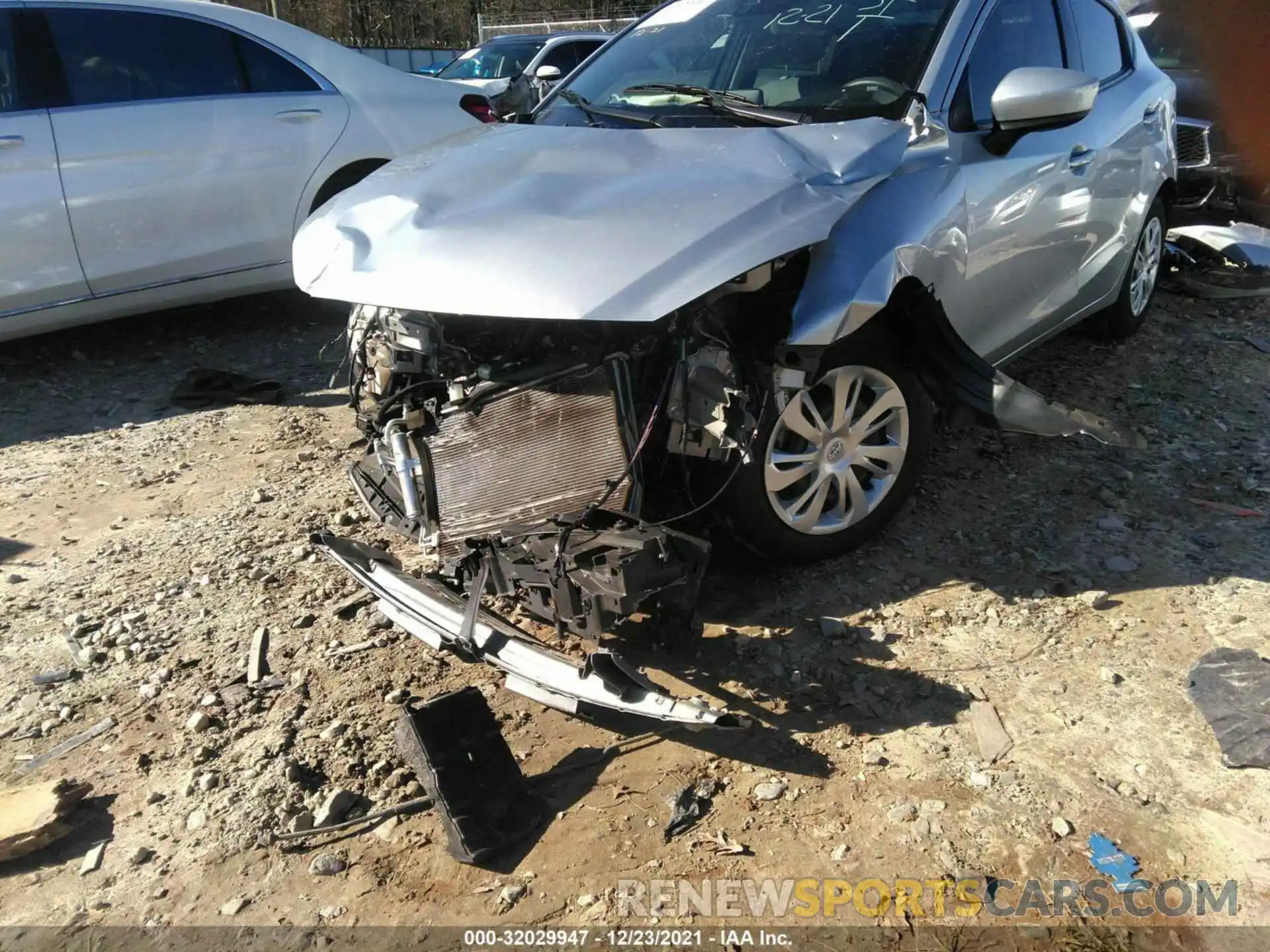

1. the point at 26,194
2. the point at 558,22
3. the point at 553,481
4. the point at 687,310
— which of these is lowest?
the point at 558,22

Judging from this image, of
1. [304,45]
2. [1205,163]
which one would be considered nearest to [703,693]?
[304,45]

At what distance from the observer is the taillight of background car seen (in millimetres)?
6074

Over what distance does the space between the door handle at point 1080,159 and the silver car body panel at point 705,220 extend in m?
0.02

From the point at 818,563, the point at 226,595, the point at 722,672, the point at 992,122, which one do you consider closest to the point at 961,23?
the point at 992,122

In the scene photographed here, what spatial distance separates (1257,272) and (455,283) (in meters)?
6.22

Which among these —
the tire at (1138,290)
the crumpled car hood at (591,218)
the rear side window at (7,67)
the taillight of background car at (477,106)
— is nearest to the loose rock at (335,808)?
the crumpled car hood at (591,218)

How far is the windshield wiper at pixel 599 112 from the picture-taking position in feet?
11.1

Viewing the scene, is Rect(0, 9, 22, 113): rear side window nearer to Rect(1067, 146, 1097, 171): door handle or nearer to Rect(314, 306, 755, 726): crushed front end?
Rect(314, 306, 755, 726): crushed front end

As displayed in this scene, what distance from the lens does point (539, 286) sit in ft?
7.76

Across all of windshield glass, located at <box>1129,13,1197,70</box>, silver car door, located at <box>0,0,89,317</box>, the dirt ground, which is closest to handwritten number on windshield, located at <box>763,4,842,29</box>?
the dirt ground

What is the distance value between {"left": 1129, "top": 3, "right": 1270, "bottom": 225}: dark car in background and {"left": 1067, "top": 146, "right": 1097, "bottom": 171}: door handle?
353 centimetres

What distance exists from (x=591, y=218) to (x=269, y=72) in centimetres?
390

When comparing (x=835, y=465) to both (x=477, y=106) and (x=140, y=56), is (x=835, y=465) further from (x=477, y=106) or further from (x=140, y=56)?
(x=140, y=56)

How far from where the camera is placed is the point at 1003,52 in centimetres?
359
